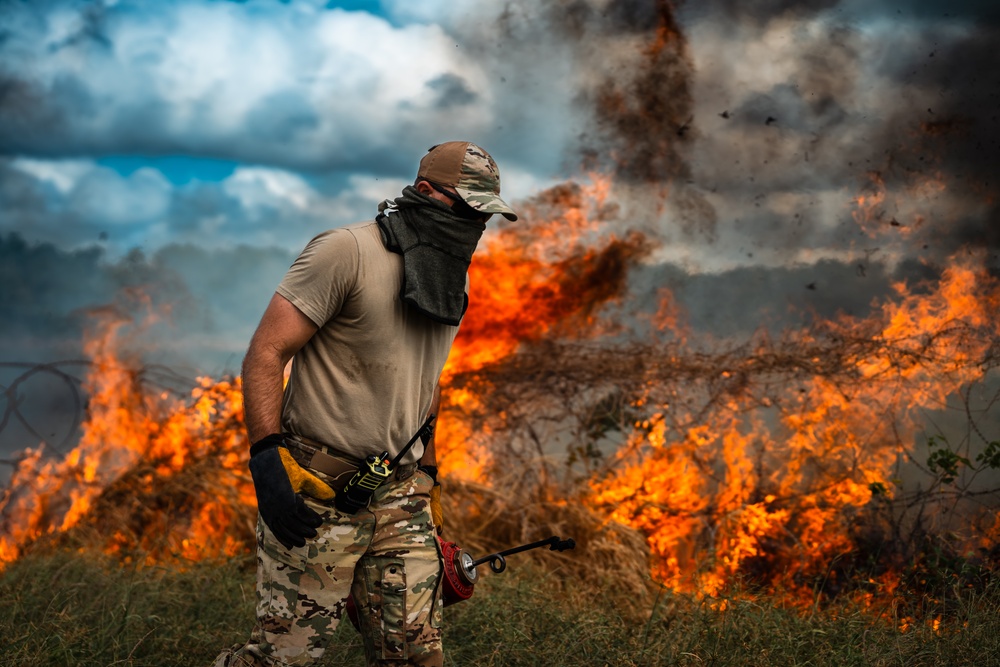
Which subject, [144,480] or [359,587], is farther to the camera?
[144,480]

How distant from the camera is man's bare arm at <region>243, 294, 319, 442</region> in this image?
2.96 meters

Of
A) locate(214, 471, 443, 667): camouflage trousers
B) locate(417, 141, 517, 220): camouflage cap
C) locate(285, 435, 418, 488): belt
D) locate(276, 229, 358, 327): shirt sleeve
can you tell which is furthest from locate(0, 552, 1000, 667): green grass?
locate(417, 141, 517, 220): camouflage cap

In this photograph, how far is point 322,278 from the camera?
2980 millimetres

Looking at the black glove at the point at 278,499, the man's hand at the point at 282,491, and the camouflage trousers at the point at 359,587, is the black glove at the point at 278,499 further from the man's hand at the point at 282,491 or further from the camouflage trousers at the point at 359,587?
the camouflage trousers at the point at 359,587

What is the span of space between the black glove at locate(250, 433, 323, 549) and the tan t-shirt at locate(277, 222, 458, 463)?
252mm

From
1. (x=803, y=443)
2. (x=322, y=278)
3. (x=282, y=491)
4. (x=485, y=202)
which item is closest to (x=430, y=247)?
(x=485, y=202)

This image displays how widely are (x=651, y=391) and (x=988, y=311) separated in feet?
8.81

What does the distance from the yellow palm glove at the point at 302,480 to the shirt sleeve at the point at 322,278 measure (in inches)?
18.4

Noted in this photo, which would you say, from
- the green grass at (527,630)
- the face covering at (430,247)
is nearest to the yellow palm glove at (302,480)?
the face covering at (430,247)

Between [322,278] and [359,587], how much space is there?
46.2 inches

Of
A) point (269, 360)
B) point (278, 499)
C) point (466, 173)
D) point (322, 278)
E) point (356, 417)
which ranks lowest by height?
point (278, 499)

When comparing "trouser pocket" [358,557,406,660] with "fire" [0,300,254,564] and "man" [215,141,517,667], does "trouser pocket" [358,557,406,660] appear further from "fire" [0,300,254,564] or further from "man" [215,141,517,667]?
"fire" [0,300,254,564]

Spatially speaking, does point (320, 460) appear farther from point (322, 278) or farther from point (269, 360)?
point (322, 278)

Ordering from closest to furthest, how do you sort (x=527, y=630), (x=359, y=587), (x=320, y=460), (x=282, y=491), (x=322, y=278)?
(x=282, y=491) → (x=322, y=278) → (x=320, y=460) → (x=359, y=587) → (x=527, y=630)
